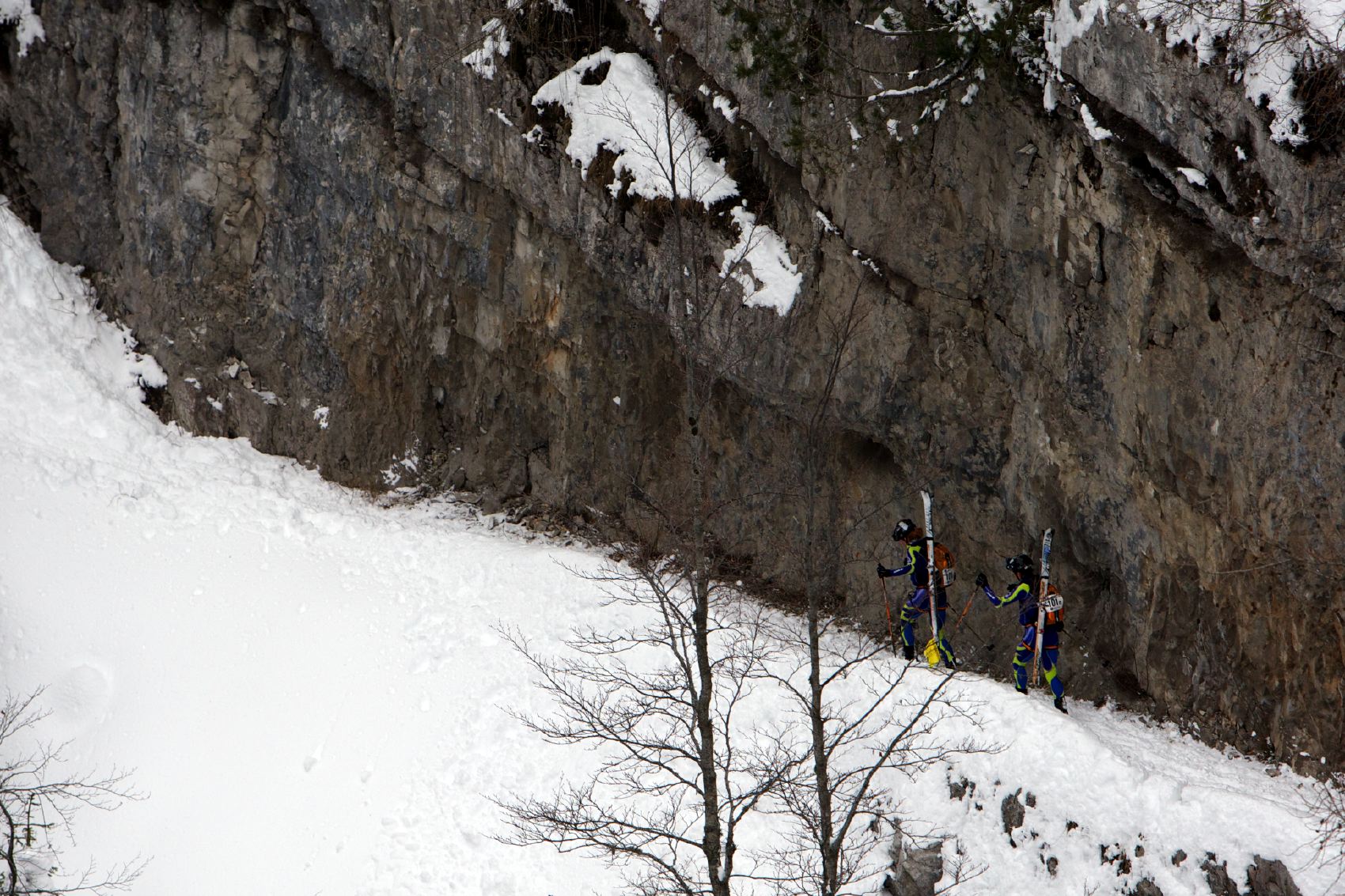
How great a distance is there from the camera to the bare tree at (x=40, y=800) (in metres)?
13.1

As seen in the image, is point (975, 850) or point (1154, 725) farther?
point (1154, 725)

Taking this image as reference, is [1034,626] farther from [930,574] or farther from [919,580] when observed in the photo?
[919,580]

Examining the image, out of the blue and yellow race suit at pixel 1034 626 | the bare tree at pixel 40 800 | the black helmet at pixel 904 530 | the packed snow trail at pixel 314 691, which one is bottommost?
the bare tree at pixel 40 800

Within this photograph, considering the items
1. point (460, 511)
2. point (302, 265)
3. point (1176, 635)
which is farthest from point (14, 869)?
point (1176, 635)

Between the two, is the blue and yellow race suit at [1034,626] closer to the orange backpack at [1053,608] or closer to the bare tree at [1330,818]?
the orange backpack at [1053,608]

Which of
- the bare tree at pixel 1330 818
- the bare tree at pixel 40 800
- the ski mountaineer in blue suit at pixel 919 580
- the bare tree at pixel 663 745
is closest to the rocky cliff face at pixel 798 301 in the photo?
the bare tree at pixel 1330 818

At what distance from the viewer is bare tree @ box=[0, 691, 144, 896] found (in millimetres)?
13094

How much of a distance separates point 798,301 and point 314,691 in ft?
27.9

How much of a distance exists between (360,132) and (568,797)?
39.5 feet

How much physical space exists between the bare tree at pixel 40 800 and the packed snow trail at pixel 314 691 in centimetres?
21

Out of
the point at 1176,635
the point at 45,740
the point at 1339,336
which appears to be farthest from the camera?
the point at 45,740

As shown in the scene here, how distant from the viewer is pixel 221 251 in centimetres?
2036

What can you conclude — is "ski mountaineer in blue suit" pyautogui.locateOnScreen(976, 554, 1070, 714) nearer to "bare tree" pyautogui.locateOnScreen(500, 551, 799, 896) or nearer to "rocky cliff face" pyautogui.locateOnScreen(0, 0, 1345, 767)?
"rocky cliff face" pyautogui.locateOnScreen(0, 0, 1345, 767)

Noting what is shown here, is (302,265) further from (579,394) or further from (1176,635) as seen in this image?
(1176,635)
